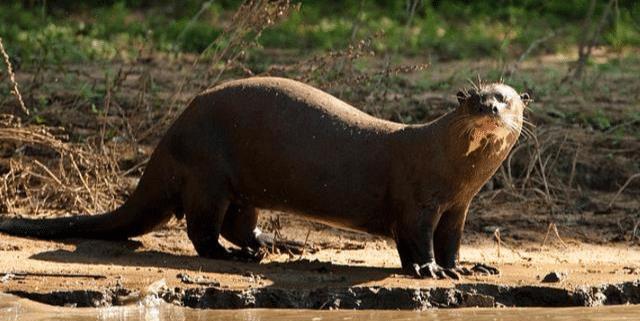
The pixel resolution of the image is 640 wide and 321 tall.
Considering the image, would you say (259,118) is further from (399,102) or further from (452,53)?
(452,53)

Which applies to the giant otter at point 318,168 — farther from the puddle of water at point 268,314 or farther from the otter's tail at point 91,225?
the puddle of water at point 268,314

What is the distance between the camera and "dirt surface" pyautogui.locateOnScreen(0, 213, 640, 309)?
253 inches

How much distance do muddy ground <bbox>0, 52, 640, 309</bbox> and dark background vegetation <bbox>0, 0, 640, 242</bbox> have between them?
0.8 inches

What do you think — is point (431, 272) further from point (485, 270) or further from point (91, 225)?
point (91, 225)

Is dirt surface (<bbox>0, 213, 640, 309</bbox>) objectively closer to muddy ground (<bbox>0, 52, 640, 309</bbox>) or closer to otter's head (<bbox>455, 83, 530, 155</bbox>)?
muddy ground (<bbox>0, 52, 640, 309</bbox>)

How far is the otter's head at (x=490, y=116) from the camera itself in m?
6.57

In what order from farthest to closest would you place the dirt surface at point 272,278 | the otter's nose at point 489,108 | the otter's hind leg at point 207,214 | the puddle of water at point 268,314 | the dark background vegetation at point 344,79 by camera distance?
the dark background vegetation at point 344,79
the otter's hind leg at point 207,214
the otter's nose at point 489,108
the dirt surface at point 272,278
the puddle of water at point 268,314

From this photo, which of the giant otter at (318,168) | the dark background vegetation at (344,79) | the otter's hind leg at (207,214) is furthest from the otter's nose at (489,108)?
the dark background vegetation at (344,79)

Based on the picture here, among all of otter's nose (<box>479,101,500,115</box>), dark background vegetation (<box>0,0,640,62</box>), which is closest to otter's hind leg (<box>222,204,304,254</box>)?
otter's nose (<box>479,101,500,115</box>)

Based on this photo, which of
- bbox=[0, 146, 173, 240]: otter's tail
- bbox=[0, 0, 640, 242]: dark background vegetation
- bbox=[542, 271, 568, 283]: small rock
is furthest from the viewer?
bbox=[0, 0, 640, 242]: dark background vegetation

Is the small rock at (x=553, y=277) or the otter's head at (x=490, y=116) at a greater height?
the otter's head at (x=490, y=116)

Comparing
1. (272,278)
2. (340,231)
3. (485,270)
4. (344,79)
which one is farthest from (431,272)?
(344,79)

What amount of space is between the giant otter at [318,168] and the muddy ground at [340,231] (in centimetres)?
20

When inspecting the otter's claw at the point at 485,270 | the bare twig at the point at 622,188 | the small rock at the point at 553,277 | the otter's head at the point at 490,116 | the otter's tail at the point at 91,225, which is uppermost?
the otter's head at the point at 490,116
